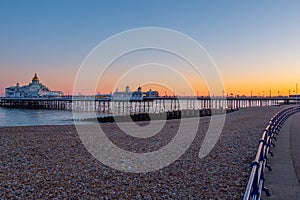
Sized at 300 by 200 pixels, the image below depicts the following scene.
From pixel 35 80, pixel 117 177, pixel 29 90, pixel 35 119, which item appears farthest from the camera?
pixel 35 80

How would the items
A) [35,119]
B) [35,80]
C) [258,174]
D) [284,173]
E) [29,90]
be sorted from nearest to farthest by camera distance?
[258,174] → [284,173] → [35,119] → [29,90] → [35,80]

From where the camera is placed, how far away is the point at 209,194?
5.25 m

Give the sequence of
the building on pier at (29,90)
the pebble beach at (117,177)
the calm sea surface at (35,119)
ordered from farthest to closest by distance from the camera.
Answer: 1. the building on pier at (29,90)
2. the calm sea surface at (35,119)
3. the pebble beach at (117,177)

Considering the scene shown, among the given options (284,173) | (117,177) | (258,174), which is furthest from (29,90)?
(258,174)

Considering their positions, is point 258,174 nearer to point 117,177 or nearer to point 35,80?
point 117,177

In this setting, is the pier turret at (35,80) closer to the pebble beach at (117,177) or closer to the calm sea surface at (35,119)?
the calm sea surface at (35,119)

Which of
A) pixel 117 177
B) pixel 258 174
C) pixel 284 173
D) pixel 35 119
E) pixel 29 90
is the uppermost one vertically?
pixel 29 90

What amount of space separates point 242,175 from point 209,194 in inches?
57.9

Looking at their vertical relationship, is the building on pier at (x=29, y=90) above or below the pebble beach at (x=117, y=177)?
above

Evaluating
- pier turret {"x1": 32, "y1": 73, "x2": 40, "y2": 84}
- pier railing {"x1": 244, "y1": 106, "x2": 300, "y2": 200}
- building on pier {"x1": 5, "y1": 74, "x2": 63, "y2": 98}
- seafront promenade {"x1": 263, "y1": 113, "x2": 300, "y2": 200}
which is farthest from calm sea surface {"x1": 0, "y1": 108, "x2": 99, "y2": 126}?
pier turret {"x1": 32, "y1": 73, "x2": 40, "y2": 84}

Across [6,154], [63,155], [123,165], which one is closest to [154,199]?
[123,165]

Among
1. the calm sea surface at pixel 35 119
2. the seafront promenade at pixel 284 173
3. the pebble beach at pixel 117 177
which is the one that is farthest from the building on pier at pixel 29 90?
the seafront promenade at pixel 284 173

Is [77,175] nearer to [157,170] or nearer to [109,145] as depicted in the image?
[157,170]

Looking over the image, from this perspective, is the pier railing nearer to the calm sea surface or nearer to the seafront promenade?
the seafront promenade
